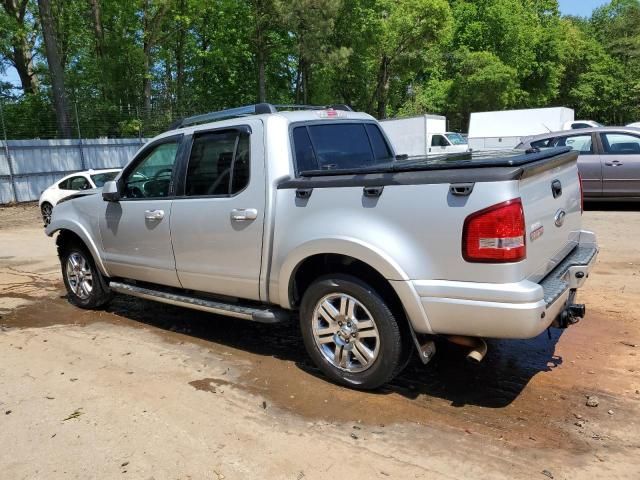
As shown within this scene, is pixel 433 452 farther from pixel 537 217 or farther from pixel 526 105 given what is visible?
pixel 526 105

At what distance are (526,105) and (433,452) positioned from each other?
50.4 m

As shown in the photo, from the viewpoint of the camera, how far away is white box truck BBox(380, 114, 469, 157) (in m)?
26.2

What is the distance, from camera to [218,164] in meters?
4.70

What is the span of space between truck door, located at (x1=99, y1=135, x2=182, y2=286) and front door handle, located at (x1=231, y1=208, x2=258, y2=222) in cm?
87

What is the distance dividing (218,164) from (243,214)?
23.4 inches

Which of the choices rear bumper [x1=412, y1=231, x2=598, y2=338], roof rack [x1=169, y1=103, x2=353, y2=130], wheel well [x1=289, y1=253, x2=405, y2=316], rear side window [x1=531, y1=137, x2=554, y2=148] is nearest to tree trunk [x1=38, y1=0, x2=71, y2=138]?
rear side window [x1=531, y1=137, x2=554, y2=148]

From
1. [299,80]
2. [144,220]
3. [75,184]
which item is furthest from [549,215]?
[299,80]

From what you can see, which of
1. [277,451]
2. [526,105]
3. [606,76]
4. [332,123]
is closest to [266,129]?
[332,123]

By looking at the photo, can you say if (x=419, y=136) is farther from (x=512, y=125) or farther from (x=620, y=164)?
(x=620, y=164)

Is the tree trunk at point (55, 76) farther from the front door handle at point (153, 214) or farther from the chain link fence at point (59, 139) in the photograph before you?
the front door handle at point (153, 214)

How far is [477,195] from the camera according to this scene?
3.26 metres

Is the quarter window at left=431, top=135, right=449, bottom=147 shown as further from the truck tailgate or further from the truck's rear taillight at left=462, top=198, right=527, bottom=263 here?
the truck's rear taillight at left=462, top=198, right=527, bottom=263

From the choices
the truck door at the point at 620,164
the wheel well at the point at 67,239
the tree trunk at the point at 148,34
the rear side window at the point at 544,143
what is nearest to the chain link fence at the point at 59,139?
Answer: the tree trunk at the point at 148,34

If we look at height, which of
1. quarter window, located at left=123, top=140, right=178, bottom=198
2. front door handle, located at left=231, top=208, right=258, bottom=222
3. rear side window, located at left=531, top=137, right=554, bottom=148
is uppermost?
quarter window, located at left=123, top=140, right=178, bottom=198
